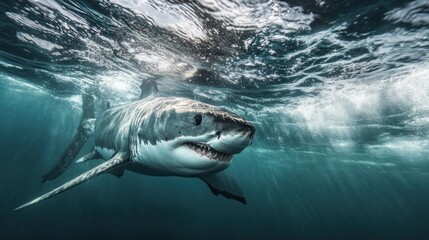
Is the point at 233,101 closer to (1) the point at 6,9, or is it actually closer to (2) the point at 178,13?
(2) the point at 178,13

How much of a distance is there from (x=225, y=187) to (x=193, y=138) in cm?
255

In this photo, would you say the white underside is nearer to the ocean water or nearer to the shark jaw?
the shark jaw

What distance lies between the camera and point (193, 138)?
12.8 ft

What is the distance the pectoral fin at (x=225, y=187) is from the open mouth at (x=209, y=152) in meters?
2.03

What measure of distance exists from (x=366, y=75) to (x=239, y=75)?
5.64 m

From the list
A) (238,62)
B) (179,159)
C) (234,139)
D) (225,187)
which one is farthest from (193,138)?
(238,62)

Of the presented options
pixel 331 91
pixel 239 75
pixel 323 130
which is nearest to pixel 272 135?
pixel 323 130

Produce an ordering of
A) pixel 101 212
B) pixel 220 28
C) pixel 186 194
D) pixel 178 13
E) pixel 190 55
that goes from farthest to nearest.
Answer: pixel 186 194 → pixel 101 212 → pixel 190 55 → pixel 220 28 → pixel 178 13

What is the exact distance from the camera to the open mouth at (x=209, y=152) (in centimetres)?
390

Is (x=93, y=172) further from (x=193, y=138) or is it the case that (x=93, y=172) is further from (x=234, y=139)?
(x=234, y=139)

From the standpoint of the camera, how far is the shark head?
11.4 ft

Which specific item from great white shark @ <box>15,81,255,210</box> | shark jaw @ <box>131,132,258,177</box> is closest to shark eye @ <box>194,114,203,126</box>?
great white shark @ <box>15,81,255,210</box>

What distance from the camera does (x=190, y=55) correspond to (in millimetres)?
10852

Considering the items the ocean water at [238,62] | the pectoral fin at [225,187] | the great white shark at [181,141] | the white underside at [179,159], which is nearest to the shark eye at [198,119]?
the great white shark at [181,141]
